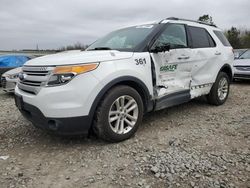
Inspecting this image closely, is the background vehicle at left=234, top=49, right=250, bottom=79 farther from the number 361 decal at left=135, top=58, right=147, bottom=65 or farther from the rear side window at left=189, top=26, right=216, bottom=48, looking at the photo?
the number 361 decal at left=135, top=58, right=147, bottom=65

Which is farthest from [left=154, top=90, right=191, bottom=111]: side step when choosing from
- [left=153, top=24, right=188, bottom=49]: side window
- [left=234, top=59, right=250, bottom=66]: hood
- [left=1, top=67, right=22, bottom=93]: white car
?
[left=234, top=59, right=250, bottom=66]: hood

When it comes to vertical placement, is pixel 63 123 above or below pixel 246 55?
below

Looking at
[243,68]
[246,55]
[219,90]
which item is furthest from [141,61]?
[246,55]

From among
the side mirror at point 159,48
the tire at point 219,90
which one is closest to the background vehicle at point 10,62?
the side mirror at point 159,48

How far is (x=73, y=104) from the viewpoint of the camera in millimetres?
3375

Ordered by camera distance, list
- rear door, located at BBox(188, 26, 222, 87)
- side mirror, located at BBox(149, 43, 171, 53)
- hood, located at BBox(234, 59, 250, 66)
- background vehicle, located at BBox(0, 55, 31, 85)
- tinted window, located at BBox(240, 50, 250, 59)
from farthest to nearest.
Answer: tinted window, located at BBox(240, 50, 250, 59) → hood, located at BBox(234, 59, 250, 66) → background vehicle, located at BBox(0, 55, 31, 85) → rear door, located at BBox(188, 26, 222, 87) → side mirror, located at BBox(149, 43, 171, 53)

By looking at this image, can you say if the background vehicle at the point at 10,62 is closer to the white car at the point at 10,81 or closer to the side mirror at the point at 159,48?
the white car at the point at 10,81

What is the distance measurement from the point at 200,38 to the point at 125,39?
1725mm

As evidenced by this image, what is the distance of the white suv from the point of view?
339cm

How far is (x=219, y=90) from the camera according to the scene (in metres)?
6.05

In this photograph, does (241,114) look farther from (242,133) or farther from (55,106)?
(55,106)

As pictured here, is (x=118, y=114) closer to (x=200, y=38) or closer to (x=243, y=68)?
(x=200, y=38)

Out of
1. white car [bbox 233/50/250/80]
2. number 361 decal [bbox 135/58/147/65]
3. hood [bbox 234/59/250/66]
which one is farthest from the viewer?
hood [bbox 234/59/250/66]

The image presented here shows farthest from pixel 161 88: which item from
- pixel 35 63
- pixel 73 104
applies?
pixel 35 63
